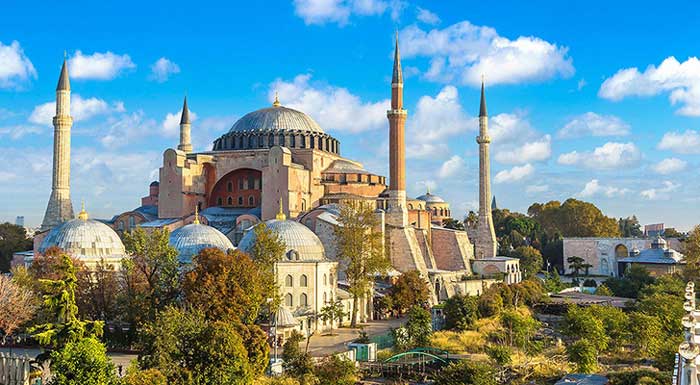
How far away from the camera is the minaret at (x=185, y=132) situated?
122ft

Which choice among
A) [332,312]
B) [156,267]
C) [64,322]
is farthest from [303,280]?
[64,322]

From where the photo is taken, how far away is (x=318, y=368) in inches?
519

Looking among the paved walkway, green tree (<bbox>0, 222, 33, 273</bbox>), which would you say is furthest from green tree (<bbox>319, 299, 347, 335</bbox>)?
green tree (<bbox>0, 222, 33, 273</bbox>)

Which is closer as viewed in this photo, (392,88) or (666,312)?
(666,312)

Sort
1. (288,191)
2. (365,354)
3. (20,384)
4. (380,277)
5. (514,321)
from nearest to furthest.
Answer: (20,384)
(365,354)
(514,321)
(380,277)
(288,191)

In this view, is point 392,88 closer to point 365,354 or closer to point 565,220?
point 365,354

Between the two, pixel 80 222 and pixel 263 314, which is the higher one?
pixel 80 222

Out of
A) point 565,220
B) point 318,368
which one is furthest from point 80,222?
point 565,220

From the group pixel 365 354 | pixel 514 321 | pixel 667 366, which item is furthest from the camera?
pixel 514 321

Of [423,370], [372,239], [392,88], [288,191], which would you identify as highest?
[392,88]

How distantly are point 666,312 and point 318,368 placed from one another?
37.0 feet

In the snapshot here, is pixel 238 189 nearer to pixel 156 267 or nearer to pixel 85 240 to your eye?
pixel 85 240

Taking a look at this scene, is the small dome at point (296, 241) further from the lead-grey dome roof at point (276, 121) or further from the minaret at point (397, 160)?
the lead-grey dome roof at point (276, 121)

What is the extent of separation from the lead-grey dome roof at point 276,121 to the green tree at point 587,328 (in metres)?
18.0
